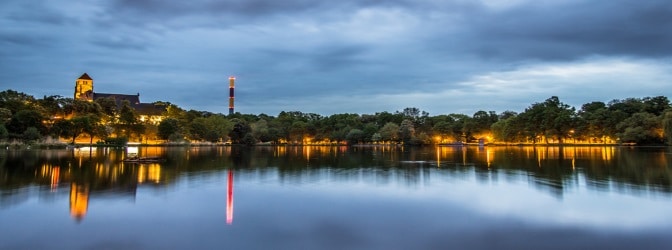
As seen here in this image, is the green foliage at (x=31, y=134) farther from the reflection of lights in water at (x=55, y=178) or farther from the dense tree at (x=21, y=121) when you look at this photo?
the reflection of lights in water at (x=55, y=178)

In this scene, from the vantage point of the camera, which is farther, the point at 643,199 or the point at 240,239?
the point at 643,199

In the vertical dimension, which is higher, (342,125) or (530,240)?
(342,125)

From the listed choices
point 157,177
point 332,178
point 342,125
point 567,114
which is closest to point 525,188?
point 332,178

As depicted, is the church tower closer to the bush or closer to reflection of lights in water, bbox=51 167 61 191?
the bush

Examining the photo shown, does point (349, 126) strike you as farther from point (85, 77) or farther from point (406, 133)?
point (85, 77)

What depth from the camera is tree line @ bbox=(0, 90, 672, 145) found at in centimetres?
7062

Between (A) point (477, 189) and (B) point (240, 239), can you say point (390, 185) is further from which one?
(B) point (240, 239)

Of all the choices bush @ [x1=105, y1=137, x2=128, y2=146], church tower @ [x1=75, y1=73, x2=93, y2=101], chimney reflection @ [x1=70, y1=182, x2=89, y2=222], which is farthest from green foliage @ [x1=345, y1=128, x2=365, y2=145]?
chimney reflection @ [x1=70, y1=182, x2=89, y2=222]

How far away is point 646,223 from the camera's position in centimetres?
1101

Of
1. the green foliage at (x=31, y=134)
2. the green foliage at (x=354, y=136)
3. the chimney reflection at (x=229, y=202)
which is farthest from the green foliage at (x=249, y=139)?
the chimney reflection at (x=229, y=202)

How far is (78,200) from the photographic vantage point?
14.7 meters

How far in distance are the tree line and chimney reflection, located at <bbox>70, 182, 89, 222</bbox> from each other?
169ft

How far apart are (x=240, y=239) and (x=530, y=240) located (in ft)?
19.2

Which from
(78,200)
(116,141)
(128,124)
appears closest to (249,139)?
(128,124)
